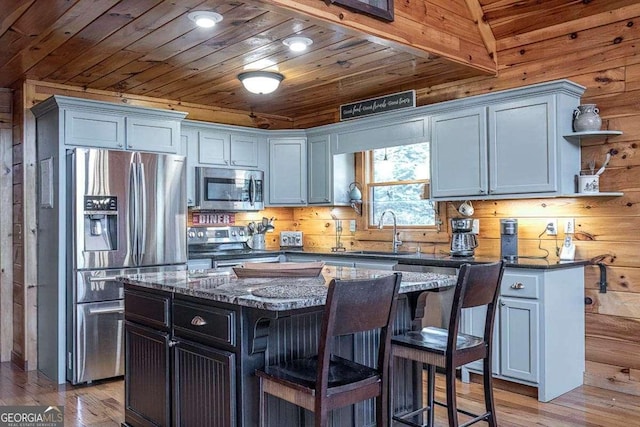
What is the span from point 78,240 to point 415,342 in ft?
8.79

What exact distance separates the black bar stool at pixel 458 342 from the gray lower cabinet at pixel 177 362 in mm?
798

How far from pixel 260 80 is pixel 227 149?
4.42ft

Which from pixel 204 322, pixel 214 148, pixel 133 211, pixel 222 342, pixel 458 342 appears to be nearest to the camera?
pixel 222 342

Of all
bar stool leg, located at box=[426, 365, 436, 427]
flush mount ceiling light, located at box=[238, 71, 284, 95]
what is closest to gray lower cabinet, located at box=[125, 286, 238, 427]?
bar stool leg, located at box=[426, 365, 436, 427]

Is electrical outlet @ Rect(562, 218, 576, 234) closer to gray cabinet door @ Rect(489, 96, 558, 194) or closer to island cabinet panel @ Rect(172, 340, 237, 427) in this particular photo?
gray cabinet door @ Rect(489, 96, 558, 194)

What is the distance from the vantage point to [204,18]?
123 inches

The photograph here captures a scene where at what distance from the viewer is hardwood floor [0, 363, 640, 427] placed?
125 inches

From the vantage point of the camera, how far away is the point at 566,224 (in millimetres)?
3971

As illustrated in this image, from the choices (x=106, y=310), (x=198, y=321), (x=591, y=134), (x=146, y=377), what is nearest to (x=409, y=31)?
(x=591, y=134)

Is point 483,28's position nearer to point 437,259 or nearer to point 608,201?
point 608,201

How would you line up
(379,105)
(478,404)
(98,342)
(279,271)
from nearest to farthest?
(279,271)
(478,404)
(98,342)
(379,105)

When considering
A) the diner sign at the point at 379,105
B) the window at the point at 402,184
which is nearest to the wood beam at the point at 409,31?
the diner sign at the point at 379,105

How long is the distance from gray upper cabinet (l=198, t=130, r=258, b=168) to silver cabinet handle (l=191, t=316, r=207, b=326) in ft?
9.98

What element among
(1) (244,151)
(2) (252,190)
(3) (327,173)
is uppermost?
(1) (244,151)
